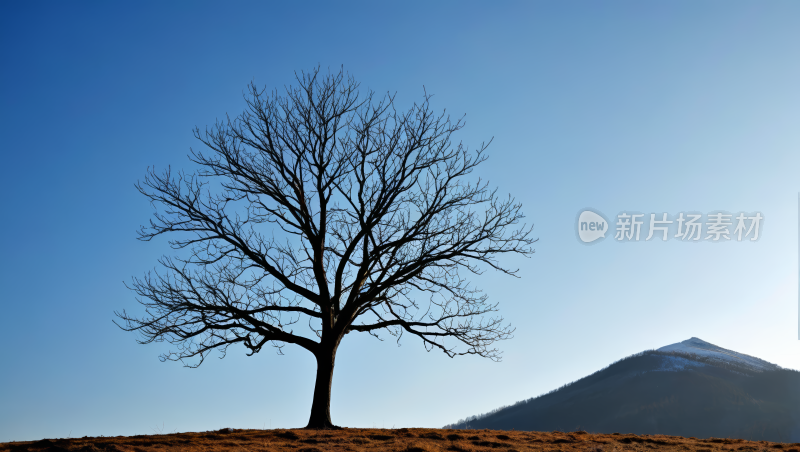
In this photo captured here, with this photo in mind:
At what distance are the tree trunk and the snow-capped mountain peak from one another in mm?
124372

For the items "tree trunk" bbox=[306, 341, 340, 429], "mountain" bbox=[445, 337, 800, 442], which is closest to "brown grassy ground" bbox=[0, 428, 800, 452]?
"tree trunk" bbox=[306, 341, 340, 429]

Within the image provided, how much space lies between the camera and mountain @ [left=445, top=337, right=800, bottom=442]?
9231 cm

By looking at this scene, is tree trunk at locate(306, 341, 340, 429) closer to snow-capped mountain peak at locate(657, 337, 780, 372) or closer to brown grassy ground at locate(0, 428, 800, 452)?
brown grassy ground at locate(0, 428, 800, 452)

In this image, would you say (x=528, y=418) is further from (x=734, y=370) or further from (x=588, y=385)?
(x=734, y=370)

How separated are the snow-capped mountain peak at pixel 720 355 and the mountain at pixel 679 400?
0.75 ft

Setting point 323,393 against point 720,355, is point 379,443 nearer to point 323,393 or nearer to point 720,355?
point 323,393

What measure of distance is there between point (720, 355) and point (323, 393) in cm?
13932

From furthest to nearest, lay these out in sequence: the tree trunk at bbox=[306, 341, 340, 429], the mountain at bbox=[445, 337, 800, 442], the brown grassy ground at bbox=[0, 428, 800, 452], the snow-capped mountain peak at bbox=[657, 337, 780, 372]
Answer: the snow-capped mountain peak at bbox=[657, 337, 780, 372]
the mountain at bbox=[445, 337, 800, 442]
the tree trunk at bbox=[306, 341, 340, 429]
the brown grassy ground at bbox=[0, 428, 800, 452]

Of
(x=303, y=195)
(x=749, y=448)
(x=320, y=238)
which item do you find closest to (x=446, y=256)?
(x=320, y=238)

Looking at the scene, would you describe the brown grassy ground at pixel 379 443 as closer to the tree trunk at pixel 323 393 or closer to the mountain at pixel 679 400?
the tree trunk at pixel 323 393

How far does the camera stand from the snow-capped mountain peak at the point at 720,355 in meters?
114

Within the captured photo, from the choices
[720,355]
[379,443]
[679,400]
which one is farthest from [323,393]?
[720,355]

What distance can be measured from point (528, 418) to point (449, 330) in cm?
12507

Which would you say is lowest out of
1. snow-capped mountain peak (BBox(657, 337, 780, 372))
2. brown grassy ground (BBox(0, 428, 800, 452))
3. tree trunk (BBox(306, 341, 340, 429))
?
brown grassy ground (BBox(0, 428, 800, 452))
